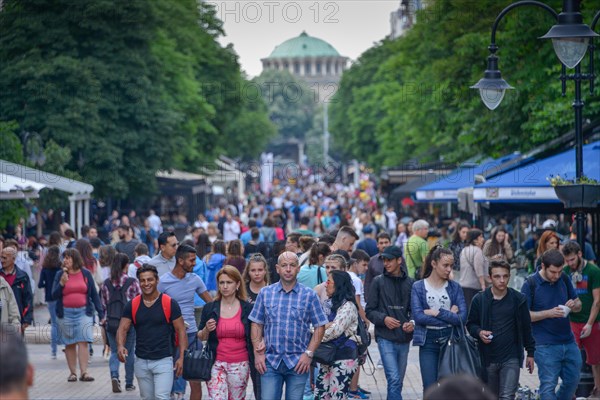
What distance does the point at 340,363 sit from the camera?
1061cm

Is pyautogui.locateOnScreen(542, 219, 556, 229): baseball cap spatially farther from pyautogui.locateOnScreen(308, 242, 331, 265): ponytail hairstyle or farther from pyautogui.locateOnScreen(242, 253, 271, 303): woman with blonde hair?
pyautogui.locateOnScreen(242, 253, 271, 303): woman with blonde hair

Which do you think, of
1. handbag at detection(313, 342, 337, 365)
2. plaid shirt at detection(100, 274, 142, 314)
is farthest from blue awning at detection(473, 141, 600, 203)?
handbag at detection(313, 342, 337, 365)

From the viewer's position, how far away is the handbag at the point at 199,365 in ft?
33.0

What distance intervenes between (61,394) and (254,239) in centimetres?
721

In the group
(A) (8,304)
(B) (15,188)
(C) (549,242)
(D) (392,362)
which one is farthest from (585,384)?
(B) (15,188)

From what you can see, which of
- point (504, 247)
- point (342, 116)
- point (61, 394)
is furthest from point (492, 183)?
point (342, 116)

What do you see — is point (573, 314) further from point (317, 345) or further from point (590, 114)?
point (590, 114)

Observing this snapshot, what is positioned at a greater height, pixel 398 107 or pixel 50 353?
pixel 398 107

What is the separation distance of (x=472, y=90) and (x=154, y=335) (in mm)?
21249

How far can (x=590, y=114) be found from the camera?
24.5m

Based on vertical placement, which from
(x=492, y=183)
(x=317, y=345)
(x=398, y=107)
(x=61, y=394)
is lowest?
(x=61, y=394)

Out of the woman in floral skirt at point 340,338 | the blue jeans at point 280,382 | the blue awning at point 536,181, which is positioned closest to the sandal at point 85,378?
the woman in floral skirt at point 340,338

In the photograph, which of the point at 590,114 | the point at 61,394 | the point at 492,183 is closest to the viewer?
the point at 61,394

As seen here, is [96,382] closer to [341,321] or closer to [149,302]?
[149,302]
